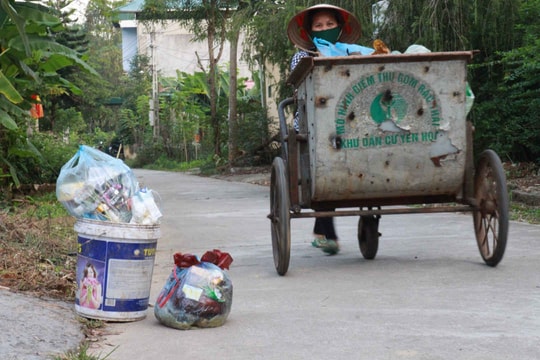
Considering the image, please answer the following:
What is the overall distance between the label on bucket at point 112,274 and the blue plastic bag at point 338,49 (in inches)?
98.5

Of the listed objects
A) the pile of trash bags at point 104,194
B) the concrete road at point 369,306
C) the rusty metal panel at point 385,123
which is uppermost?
the rusty metal panel at point 385,123

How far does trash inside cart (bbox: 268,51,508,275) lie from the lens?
5.73 meters

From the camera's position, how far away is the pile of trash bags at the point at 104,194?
4676 mm

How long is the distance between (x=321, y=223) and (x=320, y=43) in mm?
1518

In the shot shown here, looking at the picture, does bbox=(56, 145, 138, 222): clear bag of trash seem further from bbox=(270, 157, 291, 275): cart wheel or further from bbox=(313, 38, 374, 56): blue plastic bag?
bbox=(313, 38, 374, 56): blue plastic bag

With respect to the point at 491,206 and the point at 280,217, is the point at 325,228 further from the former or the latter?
the point at 491,206

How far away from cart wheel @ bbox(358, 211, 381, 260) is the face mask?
1.51 meters

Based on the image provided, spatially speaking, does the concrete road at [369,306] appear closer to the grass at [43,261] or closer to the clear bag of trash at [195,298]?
Answer: the clear bag of trash at [195,298]

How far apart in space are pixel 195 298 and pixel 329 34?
3.09 m

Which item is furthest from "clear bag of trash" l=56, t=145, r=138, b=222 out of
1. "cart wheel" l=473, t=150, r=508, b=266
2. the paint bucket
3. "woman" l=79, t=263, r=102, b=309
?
"cart wheel" l=473, t=150, r=508, b=266

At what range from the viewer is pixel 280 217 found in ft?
19.1

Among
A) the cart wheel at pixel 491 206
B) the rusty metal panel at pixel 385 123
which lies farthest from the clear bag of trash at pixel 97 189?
the cart wheel at pixel 491 206

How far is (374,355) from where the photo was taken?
382cm

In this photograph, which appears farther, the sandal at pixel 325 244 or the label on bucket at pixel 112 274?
the sandal at pixel 325 244
